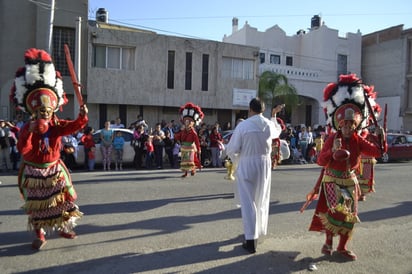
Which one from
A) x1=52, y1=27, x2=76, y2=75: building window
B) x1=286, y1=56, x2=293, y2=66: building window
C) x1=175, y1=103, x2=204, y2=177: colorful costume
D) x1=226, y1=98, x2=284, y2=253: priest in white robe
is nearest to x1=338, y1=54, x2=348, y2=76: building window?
x1=286, y1=56, x2=293, y2=66: building window

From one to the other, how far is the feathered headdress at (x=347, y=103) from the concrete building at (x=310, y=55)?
2420 cm

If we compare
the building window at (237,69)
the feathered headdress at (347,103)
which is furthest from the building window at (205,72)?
the feathered headdress at (347,103)

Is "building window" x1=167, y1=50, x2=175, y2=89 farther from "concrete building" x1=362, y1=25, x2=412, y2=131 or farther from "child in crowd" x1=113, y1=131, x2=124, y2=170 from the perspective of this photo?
"concrete building" x1=362, y1=25, x2=412, y2=131

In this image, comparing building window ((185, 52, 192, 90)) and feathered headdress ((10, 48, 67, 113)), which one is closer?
feathered headdress ((10, 48, 67, 113))

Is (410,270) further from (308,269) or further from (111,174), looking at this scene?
(111,174)

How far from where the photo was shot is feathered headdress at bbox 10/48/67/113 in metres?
4.94

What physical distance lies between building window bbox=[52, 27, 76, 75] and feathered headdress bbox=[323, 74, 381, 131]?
19.0 metres

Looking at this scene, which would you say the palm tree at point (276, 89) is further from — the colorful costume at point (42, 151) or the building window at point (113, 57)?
the colorful costume at point (42, 151)

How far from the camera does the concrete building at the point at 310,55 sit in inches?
1165

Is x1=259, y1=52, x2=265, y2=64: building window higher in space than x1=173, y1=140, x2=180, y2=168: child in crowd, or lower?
higher

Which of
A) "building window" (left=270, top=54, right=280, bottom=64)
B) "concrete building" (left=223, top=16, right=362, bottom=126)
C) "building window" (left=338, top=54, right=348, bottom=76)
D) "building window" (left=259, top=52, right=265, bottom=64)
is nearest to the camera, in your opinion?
"concrete building" (left=223, top=16, right=362, bottom=126)

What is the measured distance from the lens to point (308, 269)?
4.50m

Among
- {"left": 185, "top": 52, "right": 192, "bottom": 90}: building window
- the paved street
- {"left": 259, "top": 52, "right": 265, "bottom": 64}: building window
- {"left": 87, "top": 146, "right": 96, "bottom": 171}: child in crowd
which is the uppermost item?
{"left": 259, "top": 52, "right": 265, "bottom": 64}: building window

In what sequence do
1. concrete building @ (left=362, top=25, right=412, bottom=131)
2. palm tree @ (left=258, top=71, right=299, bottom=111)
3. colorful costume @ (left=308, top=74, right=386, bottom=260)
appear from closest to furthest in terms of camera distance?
colorful costume @ (left=308, top=74, right=386, bottom=260)
palm tree @ (left=258, top=71, right=299, bottom=111)
concrete building @ (left=362, top=25, right=412, bottom=131)
